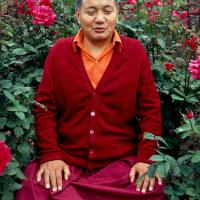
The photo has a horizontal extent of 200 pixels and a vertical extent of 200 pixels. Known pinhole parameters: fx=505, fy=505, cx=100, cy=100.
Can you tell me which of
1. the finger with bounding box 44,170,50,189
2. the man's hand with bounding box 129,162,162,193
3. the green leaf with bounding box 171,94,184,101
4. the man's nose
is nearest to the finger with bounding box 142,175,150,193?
the man's hand with bounding box 129,162,162,193

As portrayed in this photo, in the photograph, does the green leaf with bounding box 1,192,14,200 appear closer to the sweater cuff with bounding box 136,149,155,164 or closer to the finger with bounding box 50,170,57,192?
the finger with bounding box 50,170,57,192

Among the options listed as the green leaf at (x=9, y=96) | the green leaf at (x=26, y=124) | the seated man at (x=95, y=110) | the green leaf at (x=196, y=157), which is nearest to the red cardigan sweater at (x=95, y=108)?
the seated man at (x=95, y=110)

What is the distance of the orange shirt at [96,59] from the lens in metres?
2.77

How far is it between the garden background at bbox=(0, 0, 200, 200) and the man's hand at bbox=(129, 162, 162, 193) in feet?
0.31

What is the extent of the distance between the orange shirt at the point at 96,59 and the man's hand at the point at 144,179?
19.5 inches

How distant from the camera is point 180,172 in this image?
2.44 meters

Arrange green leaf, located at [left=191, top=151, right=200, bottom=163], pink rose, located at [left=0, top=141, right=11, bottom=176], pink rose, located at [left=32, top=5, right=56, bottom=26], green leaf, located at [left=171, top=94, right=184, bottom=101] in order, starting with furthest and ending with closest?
pink rose, located at [left=32, top=5, right=56, bottom=26]
green leaf, located at [left=171, top=94, right=184, bottom=101]
green leaf, located at [left=191, top=151, right=200, bottom=163]
pink rose, located at [left=0, top=141, right=11, bottom=176]

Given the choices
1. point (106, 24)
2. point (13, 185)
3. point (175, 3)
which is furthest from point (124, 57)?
point (175, 3)

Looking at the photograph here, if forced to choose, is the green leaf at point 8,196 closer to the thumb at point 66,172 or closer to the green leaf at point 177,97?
the thumb at point 66,172

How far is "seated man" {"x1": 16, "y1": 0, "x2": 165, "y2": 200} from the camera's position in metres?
2.66

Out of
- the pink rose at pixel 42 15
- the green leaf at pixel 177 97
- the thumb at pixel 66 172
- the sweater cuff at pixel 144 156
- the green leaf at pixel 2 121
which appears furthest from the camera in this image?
the pink rose at pixel 42 15

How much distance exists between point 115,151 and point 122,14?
1486 millimetres

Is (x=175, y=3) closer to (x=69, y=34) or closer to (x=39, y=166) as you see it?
(x=69, y=34)

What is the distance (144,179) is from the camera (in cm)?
257
